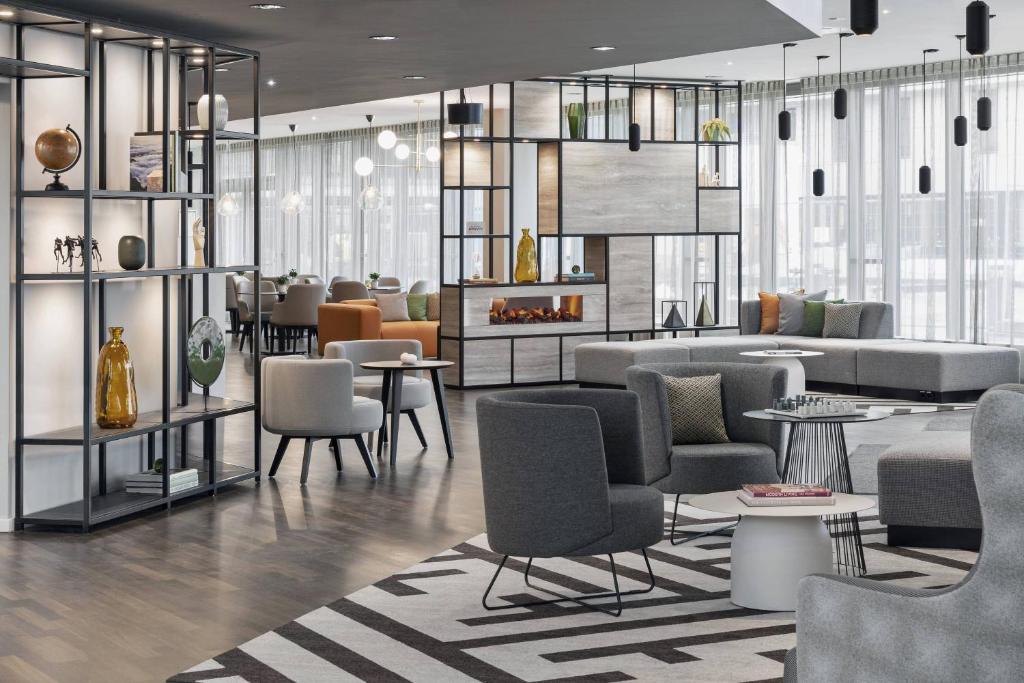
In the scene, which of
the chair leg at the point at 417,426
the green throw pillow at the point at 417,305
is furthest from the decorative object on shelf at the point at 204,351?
the green throw pillow at the point at 417,305

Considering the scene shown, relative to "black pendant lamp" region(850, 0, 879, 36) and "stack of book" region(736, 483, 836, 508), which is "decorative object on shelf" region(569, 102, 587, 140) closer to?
"stack of book" region(736, 483, 836, 508)

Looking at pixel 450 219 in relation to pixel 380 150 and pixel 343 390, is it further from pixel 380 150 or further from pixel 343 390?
pixel 343 390

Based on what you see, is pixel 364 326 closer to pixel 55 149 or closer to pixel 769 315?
pixel 769 315

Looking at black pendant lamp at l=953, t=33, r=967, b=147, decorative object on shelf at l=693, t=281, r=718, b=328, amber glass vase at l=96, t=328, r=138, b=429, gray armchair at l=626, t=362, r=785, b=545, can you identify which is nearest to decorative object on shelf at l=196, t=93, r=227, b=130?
amber glass vase at l=96, t=328, r=138, b=429

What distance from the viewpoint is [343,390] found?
7.69 m

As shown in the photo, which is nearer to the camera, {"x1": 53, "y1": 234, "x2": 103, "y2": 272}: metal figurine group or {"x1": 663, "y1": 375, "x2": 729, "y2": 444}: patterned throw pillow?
{"x1": 663, "y1": 375, "x2": 729, "y2": 444}: patterned throw pillow

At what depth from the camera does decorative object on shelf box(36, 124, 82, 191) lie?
243 inches

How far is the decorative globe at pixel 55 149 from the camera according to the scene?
618cm

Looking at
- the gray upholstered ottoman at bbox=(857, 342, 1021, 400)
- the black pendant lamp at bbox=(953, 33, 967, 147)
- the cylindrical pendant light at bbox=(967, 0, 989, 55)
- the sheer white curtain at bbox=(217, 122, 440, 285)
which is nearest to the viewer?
the cylindrical pendant light at bbox=(967, 0, 989, 55)

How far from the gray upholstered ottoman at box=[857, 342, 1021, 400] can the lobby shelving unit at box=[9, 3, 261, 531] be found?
19.6 feet

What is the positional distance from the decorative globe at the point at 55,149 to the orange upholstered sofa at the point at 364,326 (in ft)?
26.7

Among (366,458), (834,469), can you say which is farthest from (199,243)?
(834,469)

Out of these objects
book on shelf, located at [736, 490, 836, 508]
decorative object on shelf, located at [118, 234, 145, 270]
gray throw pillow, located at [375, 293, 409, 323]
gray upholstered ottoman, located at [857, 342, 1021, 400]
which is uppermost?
decorative object on shelf, located at [118, 234, 145, 270]

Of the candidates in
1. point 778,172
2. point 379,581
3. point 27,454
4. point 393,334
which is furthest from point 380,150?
point 379,581
